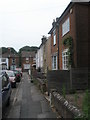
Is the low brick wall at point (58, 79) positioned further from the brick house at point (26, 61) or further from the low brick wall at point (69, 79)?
the brick house at point (26, 61)

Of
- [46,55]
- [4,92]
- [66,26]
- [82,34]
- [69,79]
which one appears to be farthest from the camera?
[46,55]

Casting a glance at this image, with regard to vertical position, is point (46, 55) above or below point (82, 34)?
below

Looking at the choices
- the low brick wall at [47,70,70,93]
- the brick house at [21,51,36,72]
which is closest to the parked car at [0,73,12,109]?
the low brick wall at [47,70,70,93]

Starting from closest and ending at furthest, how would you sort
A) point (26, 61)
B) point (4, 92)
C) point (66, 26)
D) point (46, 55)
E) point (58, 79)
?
point (4, 92) → point (58, 79) → point (66, 26) → point (46, 55) → point (26, 61)

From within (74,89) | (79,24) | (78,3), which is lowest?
(74,89)

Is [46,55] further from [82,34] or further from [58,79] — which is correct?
[58,79]

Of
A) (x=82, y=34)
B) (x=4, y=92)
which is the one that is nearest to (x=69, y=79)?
(x=82, y=34)

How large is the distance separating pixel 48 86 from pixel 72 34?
4.85 metres

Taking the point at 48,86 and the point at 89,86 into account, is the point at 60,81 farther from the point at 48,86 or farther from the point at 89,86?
the point at 89,86

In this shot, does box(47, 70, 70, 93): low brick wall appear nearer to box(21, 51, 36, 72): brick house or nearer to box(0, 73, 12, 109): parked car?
box(0, 73, 12, 109): parked car

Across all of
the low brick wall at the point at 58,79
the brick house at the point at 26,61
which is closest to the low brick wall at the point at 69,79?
the low brick wall at the point at 58,79

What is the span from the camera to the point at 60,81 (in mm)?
11492

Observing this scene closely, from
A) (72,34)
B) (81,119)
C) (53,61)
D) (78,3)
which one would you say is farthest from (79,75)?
(53,61)

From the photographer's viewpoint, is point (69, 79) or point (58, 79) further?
point (69, 79)
